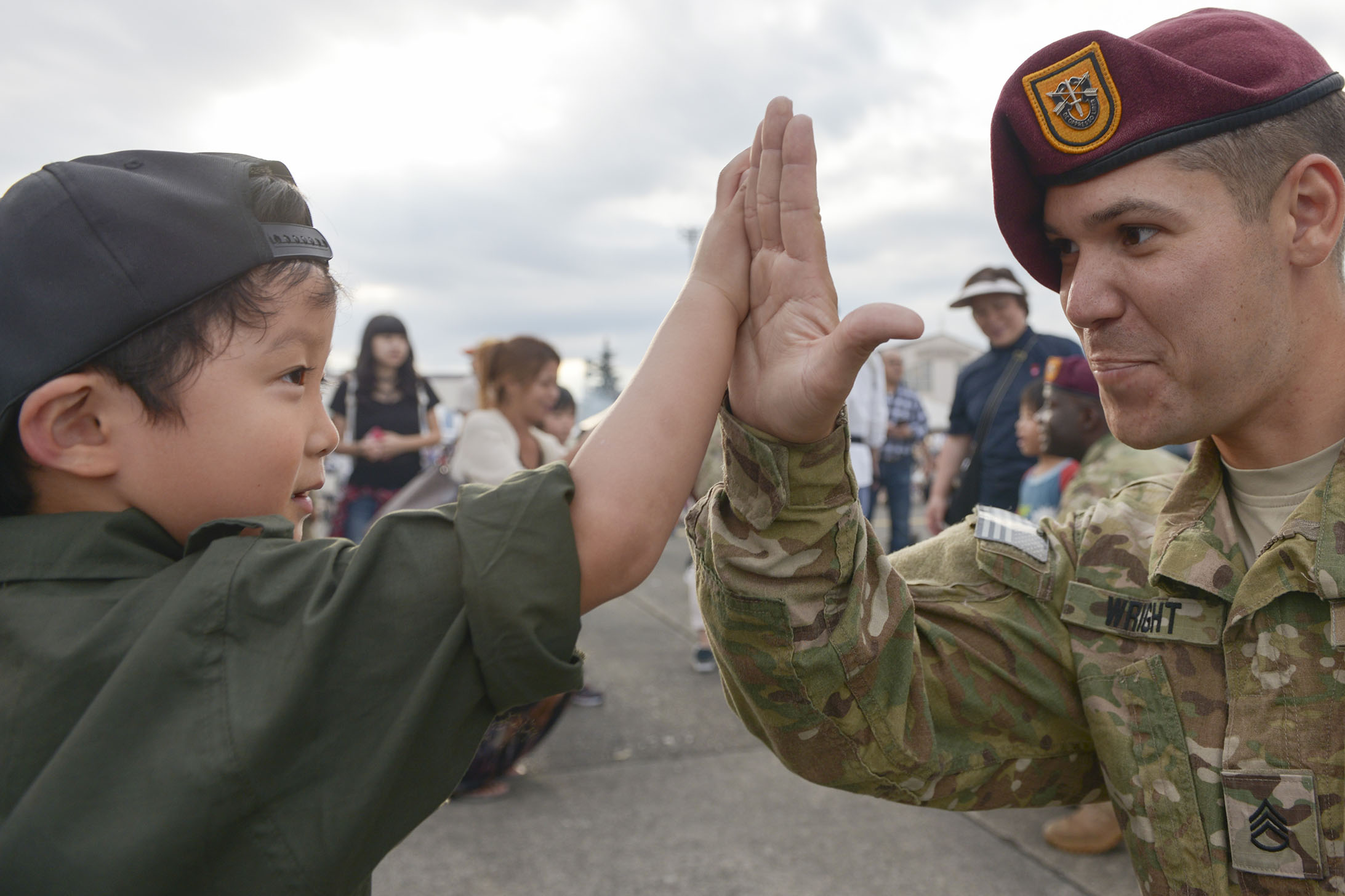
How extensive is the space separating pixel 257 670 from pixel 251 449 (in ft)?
0.85

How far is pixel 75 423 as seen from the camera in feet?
3.20

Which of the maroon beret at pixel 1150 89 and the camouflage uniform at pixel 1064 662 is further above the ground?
the maroon beret at pixel 1150 89

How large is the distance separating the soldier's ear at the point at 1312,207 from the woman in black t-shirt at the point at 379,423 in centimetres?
481

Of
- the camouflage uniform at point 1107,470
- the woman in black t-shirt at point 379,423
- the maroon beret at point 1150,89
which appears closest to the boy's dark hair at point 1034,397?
the camouflage uniform at point 1107,470

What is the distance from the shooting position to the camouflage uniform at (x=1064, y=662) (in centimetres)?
122

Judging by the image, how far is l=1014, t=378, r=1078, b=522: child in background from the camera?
3.95 m

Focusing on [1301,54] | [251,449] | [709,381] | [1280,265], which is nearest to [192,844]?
[251,449]

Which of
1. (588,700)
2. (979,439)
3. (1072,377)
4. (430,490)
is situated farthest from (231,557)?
(979,439)

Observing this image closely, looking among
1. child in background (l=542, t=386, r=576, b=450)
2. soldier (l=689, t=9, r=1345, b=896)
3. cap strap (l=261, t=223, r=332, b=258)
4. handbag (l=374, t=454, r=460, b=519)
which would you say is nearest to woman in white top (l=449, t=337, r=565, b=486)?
handbag (l=374, t=454, r=460, b=519)

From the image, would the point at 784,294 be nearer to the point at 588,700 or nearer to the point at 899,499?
A: the point at 588,700

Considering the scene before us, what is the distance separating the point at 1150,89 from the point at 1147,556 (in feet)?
2.31

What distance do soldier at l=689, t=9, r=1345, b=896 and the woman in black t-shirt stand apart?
450cm

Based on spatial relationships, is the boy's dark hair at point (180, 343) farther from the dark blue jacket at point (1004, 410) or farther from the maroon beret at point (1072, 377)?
Result: the dark blue jacket at point (1004, 410)

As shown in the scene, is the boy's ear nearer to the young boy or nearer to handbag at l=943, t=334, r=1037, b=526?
the young boy
